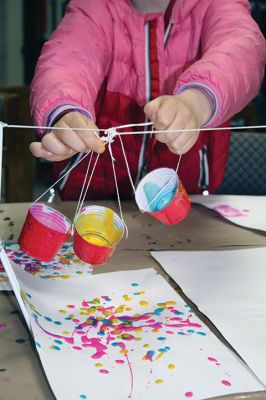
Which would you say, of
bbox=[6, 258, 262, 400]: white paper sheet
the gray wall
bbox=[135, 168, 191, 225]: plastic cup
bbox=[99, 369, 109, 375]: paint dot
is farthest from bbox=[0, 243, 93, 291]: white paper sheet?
the gray wall

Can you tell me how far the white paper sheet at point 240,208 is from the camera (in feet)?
3.53

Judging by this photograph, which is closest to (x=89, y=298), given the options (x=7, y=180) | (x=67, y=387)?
(x=67, y=387)

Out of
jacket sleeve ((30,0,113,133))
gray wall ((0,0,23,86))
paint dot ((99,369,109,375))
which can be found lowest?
gray wall ((0,0,23,86))

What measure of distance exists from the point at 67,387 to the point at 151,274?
30cm

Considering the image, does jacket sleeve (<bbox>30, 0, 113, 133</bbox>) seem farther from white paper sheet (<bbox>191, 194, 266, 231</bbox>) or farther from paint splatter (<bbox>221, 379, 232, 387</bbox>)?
paint splatter (<bbox>221, 379, 232, 387</bbox>)

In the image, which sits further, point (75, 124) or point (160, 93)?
point (160, 93)

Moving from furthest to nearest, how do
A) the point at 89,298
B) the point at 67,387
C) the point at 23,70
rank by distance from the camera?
the point at 23,70, the point at 89,298, the point at 67,387

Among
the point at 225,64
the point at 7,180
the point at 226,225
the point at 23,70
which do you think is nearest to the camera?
the point at 225,64

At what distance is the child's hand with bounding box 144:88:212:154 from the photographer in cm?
75

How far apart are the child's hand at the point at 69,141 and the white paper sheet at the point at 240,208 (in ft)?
1.29

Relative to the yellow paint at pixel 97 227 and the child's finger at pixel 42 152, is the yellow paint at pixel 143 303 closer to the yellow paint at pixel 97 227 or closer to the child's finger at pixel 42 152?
the yellow paint at pixel 97 227

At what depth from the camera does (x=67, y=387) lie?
0.56 metres

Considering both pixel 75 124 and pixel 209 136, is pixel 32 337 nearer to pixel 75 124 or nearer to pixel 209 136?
pixel 75 124

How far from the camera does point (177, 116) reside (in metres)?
0.77
